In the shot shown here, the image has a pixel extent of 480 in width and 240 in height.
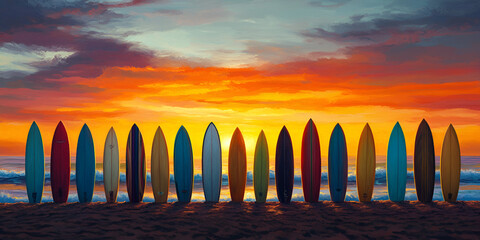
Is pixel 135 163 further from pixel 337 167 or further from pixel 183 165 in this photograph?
pixel 337 167

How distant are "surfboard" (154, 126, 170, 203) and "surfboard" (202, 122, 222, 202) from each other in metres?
0.64

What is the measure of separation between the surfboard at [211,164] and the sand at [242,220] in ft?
1.33

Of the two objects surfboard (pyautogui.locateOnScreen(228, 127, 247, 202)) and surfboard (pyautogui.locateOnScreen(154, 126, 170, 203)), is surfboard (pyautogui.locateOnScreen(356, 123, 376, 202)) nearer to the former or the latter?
surfboard (pyautogui.locateOnScreen(228, 127, 247, 202))

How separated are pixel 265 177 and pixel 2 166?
495 inches

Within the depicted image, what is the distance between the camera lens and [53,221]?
577 centimetres

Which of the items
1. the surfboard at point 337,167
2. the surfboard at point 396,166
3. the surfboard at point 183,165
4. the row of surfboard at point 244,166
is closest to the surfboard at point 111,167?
the row of surfboard at point 244,166

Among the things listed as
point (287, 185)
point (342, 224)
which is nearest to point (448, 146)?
point (287, 185)

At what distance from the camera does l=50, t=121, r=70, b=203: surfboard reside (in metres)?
7.71

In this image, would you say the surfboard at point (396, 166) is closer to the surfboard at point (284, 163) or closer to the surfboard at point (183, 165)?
the surfboard at point (284, 163)

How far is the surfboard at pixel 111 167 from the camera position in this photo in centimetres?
765

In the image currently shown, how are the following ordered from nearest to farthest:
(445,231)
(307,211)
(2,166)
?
(445,231)
(307,211)
(2,166)

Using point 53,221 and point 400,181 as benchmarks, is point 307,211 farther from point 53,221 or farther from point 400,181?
point 53,221

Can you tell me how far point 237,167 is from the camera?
766 centimetres

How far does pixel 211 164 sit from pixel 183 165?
469mm
